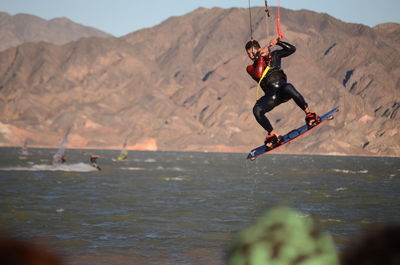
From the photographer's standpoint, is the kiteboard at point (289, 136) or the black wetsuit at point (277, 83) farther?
the kiteboard at point (289, 136)

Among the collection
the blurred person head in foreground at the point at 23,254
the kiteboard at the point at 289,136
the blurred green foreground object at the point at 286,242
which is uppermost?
the kiteboard at the point at 289,136

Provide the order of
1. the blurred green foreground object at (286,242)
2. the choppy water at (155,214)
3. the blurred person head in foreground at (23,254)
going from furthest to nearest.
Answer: the choppy water at (155,214) → the blurred green foreground object at (286,242) → the blurred person head in foreground at (23,254)

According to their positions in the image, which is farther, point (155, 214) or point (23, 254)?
point (155, 214)

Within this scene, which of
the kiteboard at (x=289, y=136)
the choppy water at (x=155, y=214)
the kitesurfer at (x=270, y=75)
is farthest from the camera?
the choppy water at (x=155, y=214)

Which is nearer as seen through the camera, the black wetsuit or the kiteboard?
the black wetsuit

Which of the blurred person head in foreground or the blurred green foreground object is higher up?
the blurred green foreground object

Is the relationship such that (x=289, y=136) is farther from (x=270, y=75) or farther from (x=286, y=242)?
(x=286, y=242)

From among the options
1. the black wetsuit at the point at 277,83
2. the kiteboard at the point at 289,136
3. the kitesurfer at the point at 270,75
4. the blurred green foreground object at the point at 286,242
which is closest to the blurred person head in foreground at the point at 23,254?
the blurred green foreground object at the point at 286,242

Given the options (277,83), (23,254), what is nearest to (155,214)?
(277,83)

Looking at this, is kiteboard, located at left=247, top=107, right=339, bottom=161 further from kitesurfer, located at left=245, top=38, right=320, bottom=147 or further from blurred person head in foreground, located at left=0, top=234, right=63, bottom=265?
blurred person head in foreground, located at left=0, top=234, right=63, bottom=265

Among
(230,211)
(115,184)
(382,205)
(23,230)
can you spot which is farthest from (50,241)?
(115,184)

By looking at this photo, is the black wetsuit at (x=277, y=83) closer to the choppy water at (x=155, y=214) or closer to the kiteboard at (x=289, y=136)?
the kiteboard at (x=289, y=136)

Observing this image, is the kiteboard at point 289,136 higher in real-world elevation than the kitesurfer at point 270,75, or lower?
lower

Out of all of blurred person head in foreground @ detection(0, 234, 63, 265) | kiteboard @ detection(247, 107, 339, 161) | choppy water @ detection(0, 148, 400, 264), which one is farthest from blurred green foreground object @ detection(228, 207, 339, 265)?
kiteboard @ detection(247, 107, 339, 161)
